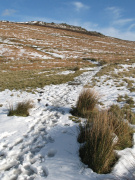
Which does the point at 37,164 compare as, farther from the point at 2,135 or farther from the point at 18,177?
the point at 2,135

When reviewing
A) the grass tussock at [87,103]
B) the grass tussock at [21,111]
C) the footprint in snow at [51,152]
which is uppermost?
the grass tussock at [87,103]

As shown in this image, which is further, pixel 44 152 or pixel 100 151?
pixel 44 152

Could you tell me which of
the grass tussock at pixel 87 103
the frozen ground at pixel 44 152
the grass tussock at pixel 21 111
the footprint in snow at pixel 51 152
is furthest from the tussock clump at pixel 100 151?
the grass tussock at pixel 21 111

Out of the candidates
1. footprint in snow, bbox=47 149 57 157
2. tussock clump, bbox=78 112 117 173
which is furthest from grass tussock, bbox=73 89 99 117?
tussock clump, bbox=78 112 117 173

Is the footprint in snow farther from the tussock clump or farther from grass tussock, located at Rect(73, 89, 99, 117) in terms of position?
grass tussock, located at Rect(73, 89, 99, 117)

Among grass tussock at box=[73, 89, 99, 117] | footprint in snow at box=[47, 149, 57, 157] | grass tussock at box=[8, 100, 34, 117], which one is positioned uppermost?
grass tussock at box=[73, 89, 99, 117]

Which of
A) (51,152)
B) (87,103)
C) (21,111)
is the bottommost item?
(51,152)

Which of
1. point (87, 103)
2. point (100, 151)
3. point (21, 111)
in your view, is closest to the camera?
point (100, 151)

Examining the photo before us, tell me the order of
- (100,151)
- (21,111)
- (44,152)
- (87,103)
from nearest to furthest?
(100,151) → (44,152) → (21,111) → (87,103)

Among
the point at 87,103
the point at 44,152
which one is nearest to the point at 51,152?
the point at 44,152

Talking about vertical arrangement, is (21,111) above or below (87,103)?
below

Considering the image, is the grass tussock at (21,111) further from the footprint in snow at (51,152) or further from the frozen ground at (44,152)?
the footprint in snow at (51,152)

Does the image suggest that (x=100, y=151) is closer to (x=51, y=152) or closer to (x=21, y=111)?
(x=51, y=152)

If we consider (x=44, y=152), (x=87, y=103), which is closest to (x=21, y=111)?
(x=44, y=152)
